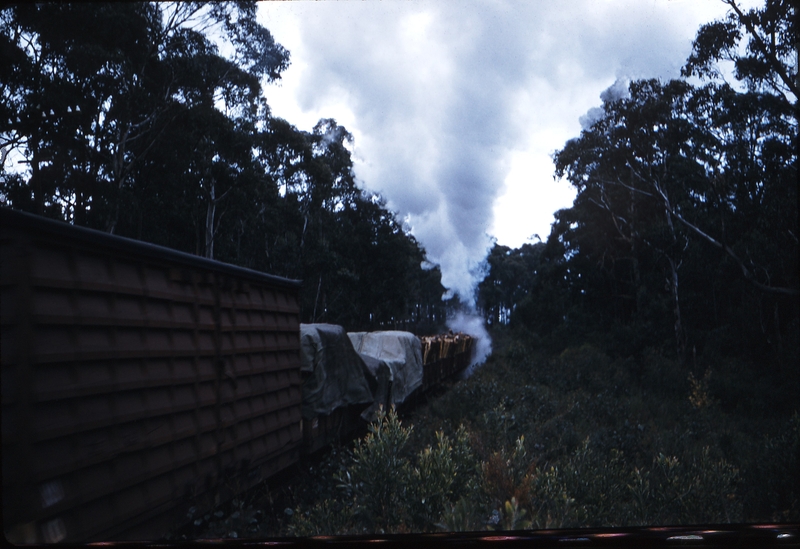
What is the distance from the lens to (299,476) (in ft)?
17.4

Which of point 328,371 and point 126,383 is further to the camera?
point 328,371

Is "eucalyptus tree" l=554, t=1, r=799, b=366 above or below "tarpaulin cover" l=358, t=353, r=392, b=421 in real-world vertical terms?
above

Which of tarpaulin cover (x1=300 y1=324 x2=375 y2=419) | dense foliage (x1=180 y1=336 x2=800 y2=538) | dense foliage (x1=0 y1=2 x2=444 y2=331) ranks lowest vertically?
dense foliage (x1=180 y1=336 x2=800 y2=538)

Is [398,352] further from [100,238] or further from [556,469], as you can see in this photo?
[100,238]

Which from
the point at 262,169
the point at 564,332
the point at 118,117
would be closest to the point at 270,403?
the point at 564,332

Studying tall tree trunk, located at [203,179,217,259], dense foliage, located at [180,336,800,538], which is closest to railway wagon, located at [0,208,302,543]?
dense foliage, located at [180,336,800,538]

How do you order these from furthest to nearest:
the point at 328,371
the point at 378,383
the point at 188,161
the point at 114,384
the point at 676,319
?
1. the point at 188,161
2. the point at 676,319
3. the point at 378,383
4. the point at 328,371
5. the point at 114,384

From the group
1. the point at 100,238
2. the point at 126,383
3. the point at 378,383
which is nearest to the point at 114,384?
→ the point at 126,383

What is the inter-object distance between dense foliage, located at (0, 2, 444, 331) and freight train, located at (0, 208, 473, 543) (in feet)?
1.74

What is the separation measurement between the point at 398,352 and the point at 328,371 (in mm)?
3692

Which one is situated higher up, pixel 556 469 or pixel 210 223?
pixel 210 223

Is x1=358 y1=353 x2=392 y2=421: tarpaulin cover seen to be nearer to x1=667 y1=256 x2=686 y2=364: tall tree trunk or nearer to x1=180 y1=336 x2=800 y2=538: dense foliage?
x1=180 y1=336 x2=800 y2=538: dense foliage

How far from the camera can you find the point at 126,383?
2.54 m

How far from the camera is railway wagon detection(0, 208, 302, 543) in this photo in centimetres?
197
